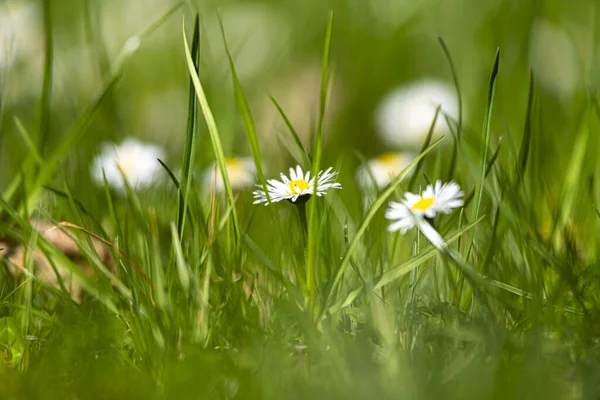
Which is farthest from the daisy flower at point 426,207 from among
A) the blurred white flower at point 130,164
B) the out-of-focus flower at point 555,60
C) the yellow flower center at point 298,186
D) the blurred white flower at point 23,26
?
the blurred white flower at point 23,26

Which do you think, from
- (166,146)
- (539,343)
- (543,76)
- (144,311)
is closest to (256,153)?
(144,311)

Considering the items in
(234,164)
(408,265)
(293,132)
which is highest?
(234,164)

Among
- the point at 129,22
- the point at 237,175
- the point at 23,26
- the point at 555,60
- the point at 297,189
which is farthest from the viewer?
the point at 129,22

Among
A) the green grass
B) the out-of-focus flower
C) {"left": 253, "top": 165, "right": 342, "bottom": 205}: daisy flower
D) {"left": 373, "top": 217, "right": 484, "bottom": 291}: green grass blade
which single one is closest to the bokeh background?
the out-of-focus flower

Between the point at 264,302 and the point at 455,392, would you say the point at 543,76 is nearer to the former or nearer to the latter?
the point at 264,302

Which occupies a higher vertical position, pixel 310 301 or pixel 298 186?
pixel 298 186

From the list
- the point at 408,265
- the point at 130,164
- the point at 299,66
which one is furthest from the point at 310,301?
the point at 299,66

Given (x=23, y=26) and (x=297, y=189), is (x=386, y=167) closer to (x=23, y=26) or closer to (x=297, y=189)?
(x=297, y=189)
